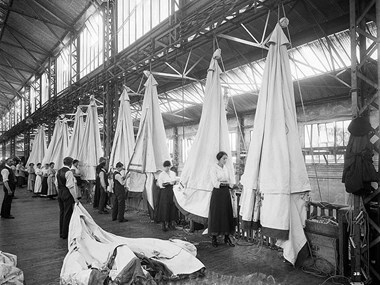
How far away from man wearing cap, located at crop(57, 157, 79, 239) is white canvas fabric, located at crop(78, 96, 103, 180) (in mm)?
3595

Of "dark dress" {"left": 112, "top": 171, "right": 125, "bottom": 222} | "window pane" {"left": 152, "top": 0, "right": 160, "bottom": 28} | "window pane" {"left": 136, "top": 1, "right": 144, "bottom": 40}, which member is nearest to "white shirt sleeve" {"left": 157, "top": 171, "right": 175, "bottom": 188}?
"dark dress" {"left": 112, "top": 171, "right": 125, "bottom": 222}

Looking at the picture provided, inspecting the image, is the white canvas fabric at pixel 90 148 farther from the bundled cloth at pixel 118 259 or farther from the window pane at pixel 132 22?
the bundled cloth at pixel 118 259

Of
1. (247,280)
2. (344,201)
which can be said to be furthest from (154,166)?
(344,201)

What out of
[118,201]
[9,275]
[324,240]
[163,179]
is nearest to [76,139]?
[118,201]

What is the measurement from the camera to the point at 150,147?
6.98 m

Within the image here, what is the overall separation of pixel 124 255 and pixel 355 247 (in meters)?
2.82

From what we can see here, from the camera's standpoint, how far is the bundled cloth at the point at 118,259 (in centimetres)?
329

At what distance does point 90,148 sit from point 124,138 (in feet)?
6.84

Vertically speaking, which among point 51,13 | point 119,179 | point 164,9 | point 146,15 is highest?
point 51,13

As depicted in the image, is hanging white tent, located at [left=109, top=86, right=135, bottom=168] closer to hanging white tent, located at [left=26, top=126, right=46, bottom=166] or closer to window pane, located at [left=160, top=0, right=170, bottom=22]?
window pane, located at [left=160, top=0, right=170, bottom=22]

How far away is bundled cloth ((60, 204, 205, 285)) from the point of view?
3285 mm

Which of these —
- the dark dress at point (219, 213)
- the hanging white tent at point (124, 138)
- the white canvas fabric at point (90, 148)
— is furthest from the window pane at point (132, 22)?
the dark dress at point (219, 213)

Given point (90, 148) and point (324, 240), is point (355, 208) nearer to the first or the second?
point (324, 240)

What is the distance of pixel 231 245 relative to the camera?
5301 millimetres
